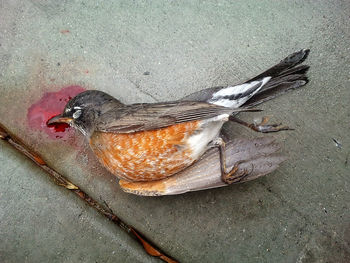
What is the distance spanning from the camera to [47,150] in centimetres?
329

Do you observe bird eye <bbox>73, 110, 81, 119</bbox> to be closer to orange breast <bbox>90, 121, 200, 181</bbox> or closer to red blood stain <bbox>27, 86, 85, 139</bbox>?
red blood stain <bbox>27, 86, 85, 139</bbox>

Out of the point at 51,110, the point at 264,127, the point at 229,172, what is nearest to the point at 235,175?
→ the point at 229,172

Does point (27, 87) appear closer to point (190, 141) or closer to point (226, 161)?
point (190, 141)

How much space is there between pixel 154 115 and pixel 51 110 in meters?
1.10

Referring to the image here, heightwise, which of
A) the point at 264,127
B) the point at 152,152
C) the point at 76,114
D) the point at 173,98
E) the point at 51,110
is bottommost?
the point at 51,110

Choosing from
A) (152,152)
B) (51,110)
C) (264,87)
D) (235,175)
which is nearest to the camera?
(152,152)

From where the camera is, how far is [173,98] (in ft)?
11.2

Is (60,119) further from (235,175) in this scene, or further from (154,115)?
(235,175)

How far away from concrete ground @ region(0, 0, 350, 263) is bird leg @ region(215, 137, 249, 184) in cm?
31

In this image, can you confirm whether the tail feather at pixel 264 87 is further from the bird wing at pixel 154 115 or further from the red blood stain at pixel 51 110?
the red blood stain at pixel 51 110

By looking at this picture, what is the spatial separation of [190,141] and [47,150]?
133cm

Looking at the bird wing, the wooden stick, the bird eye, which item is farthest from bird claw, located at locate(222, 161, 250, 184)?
the bird eye

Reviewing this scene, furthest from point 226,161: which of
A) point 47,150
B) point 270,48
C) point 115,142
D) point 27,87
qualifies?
point 27,87

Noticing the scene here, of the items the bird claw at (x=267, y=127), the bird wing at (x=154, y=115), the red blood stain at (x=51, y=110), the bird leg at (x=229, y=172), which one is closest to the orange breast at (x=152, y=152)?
the bird wing at (x=154, y=115)
